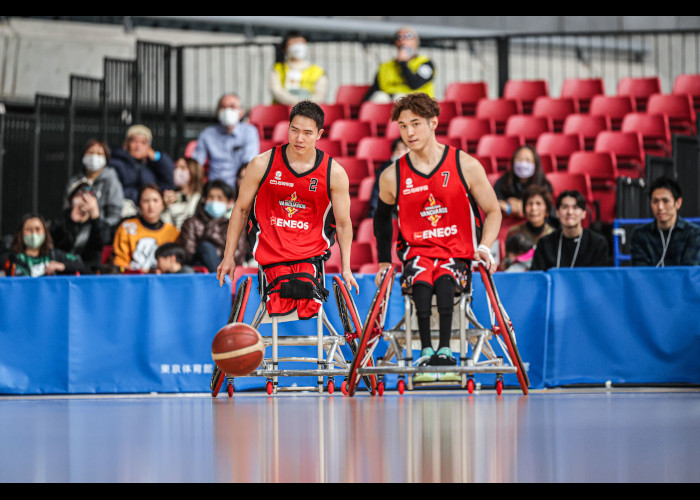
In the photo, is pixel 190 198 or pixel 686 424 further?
pixel 190 198

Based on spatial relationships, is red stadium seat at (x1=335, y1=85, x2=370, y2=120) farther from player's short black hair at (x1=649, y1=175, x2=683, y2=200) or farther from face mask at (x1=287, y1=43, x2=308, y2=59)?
player's short black hair at (x1=649, y1=175, x2=683, y2=200)

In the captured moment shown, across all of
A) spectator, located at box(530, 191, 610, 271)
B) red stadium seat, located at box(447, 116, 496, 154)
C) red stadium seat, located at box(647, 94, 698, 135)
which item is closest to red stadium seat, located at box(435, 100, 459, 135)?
red stadium seat, located at box(447, 116, 496, 154)

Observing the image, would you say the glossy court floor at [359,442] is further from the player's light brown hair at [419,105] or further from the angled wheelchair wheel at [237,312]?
the player's light brown hair at [419,105]

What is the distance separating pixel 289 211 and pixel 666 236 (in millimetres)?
3397

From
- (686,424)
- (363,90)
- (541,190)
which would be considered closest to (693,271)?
(541,190)

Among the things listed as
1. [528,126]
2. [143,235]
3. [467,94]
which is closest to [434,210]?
[143,235]

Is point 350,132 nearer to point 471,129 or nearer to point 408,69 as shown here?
point 408,69

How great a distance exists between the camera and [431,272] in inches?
251

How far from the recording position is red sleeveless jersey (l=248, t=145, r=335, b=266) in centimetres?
677

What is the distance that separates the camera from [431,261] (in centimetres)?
642

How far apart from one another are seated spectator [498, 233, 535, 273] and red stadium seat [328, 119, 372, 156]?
4641 mm

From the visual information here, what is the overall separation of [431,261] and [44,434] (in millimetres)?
2854

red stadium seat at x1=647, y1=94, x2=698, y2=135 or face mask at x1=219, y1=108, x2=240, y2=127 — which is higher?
red stadium seat at x1=647, y1=94, x2=698, y2=135
